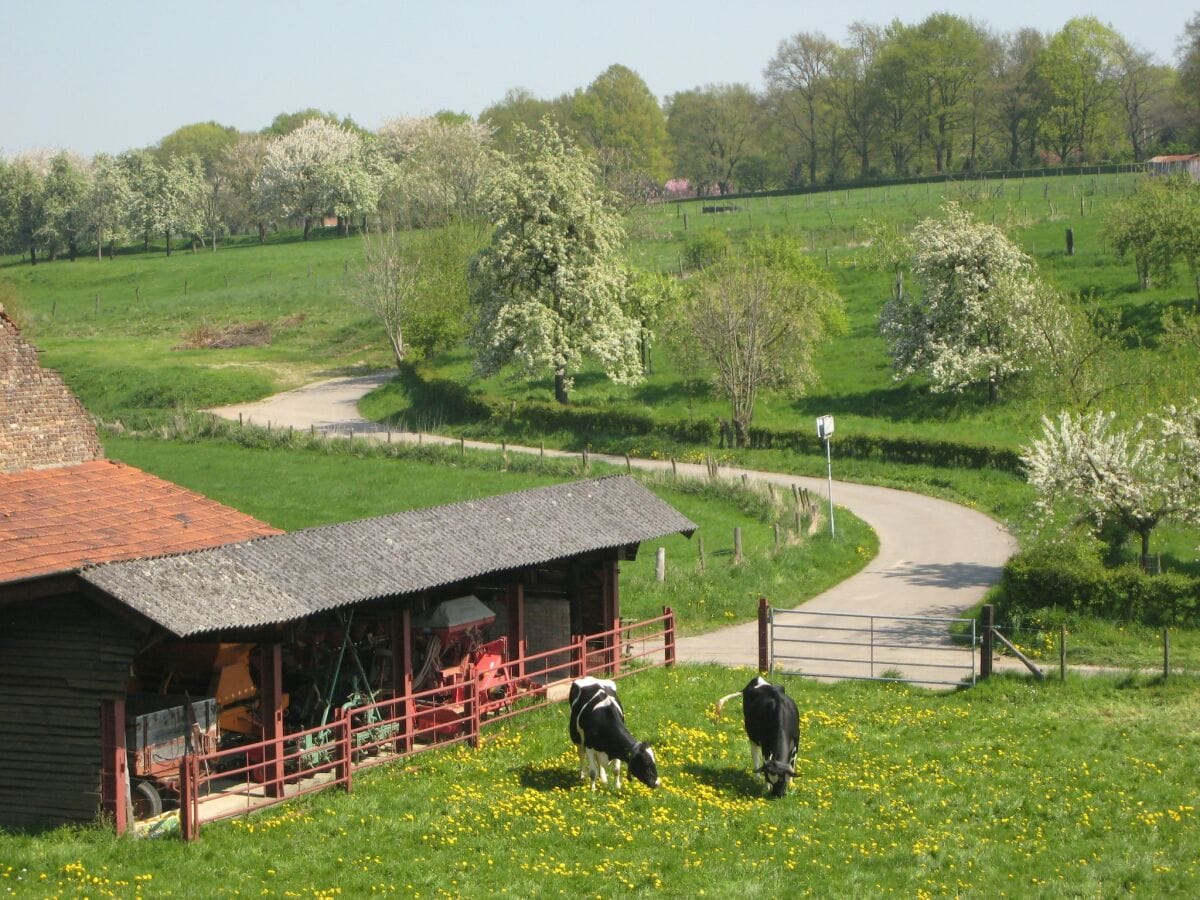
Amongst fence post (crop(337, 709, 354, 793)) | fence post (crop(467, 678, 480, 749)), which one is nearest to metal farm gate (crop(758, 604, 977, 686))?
fence post (crop(467, 678, 480, 749))

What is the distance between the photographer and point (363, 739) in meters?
22.7

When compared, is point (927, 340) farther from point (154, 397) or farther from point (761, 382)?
point (154, 397)

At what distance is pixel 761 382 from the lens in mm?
57844

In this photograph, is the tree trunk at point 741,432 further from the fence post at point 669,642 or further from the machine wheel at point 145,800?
the machine wheel at point 145,800

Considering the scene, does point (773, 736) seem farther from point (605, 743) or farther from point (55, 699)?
point (55, 699)

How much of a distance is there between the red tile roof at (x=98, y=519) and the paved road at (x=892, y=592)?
10.2 metres

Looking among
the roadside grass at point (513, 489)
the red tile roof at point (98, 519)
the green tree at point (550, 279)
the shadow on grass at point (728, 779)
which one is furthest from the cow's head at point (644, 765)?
the green tree at point (550, 279)

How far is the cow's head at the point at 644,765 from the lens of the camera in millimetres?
20641

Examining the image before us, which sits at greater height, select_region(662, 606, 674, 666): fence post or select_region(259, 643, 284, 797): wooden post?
select_region(259, 643, 284, 797): wooden post

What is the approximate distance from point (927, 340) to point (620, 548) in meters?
32.2

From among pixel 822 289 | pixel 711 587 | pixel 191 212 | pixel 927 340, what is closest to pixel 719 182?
pixel 191 212

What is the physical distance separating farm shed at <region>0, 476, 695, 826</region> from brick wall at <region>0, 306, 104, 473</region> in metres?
9.70

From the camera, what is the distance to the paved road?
97.0 feet

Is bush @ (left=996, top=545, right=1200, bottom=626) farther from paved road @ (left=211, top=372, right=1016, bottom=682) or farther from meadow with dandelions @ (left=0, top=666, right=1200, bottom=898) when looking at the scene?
meadow with dandelions @ (left=0, top=666, right=1200, bottom=898)
